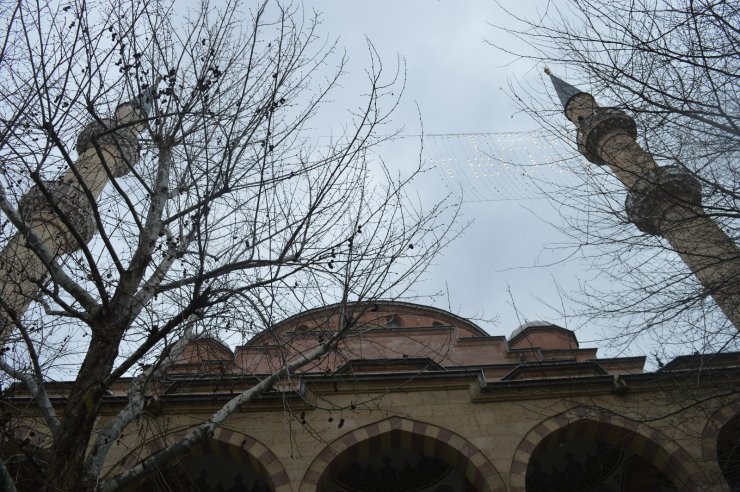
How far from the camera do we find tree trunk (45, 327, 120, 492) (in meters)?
4.97

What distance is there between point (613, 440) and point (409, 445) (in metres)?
3.43

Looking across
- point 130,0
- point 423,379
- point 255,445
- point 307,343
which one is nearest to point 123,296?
point 130,0

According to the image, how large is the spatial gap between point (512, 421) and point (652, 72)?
5.80m

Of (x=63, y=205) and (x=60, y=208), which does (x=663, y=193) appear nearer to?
(x=63, y=205)

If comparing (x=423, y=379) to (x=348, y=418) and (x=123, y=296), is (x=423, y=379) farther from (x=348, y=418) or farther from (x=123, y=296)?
(x=123, y=296)

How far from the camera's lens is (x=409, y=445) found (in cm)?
1046

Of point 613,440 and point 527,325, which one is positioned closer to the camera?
point 613,440

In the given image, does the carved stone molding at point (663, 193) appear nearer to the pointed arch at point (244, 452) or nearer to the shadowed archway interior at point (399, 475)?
the shadowed archway interior at point (399, 475)

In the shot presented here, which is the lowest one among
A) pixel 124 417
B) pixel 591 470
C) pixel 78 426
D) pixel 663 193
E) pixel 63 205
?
pixel 591 470

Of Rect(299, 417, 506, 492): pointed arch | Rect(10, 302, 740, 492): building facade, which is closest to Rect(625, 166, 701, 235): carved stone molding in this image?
Rect(10, 302, 740, 492): building facade

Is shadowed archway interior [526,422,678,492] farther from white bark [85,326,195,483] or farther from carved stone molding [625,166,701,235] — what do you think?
white bark [85,326,195,483]

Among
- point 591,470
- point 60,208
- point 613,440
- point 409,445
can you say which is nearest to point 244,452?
point 409,445

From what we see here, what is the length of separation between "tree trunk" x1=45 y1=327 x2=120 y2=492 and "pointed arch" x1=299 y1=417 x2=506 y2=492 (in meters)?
4.86

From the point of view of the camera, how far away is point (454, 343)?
603 inches
